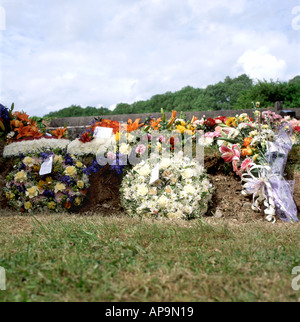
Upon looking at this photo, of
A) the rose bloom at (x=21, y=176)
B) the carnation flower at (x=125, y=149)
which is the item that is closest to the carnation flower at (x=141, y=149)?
the carnation flower at (x=125, y=149)

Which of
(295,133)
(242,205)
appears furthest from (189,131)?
(295,133)

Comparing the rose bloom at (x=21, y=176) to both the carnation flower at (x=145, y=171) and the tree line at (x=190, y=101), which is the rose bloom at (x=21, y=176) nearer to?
the carnation flower at (x=145, y=171)

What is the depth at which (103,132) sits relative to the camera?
5.24m

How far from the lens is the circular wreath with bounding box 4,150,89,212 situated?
4.99 metres

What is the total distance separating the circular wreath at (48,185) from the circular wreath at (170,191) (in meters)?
0.81

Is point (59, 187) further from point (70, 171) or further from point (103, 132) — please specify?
point (103, 132)

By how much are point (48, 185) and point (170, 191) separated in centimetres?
186

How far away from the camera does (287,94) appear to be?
14492 mm

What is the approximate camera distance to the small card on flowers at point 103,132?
5194 millimetres

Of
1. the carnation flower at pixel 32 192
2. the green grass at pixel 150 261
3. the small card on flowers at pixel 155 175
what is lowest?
the green grass at pixel 150 261

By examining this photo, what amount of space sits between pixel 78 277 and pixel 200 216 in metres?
2.24

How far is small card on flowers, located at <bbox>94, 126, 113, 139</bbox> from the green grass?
1.77m

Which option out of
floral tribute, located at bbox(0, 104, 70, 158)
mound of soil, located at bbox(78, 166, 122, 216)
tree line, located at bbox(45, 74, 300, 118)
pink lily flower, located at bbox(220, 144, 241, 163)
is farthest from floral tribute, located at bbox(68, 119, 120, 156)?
tree line, located at bbox(45, 74, 300, 118)
